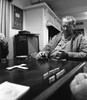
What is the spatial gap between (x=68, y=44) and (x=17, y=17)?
71.3 inches

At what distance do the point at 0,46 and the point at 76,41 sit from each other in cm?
105

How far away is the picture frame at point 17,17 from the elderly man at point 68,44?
1397mm

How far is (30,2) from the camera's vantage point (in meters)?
3.41

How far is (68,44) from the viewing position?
1.58 m

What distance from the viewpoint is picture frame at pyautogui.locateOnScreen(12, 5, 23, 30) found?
2.65 metres

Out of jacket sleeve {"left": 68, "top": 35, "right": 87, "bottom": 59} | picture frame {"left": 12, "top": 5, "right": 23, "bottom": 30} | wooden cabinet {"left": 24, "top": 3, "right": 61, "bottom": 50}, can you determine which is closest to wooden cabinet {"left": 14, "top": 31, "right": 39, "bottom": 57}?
picture frame {"left": 12, "top": 5, "right": 23, "bottom": 30}

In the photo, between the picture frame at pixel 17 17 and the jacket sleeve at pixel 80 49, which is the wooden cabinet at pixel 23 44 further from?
the jacket sleeve at pixel 80 49

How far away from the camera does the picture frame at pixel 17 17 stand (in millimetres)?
2652

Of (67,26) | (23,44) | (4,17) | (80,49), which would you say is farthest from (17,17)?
(80,49)

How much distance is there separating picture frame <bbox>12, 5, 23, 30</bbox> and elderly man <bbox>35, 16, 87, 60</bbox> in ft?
4.58

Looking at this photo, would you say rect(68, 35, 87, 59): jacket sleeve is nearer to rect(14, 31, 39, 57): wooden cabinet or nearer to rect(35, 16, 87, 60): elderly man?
→ rect(35, 16, 87, 60): elderly man

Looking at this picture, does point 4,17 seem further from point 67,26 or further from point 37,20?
point 67,26

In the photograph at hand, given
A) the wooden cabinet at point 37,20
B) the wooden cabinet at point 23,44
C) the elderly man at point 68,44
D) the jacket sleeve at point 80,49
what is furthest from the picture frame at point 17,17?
the jacket sleeve at point 80,49

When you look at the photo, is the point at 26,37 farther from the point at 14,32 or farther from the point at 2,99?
the point at 2,99
